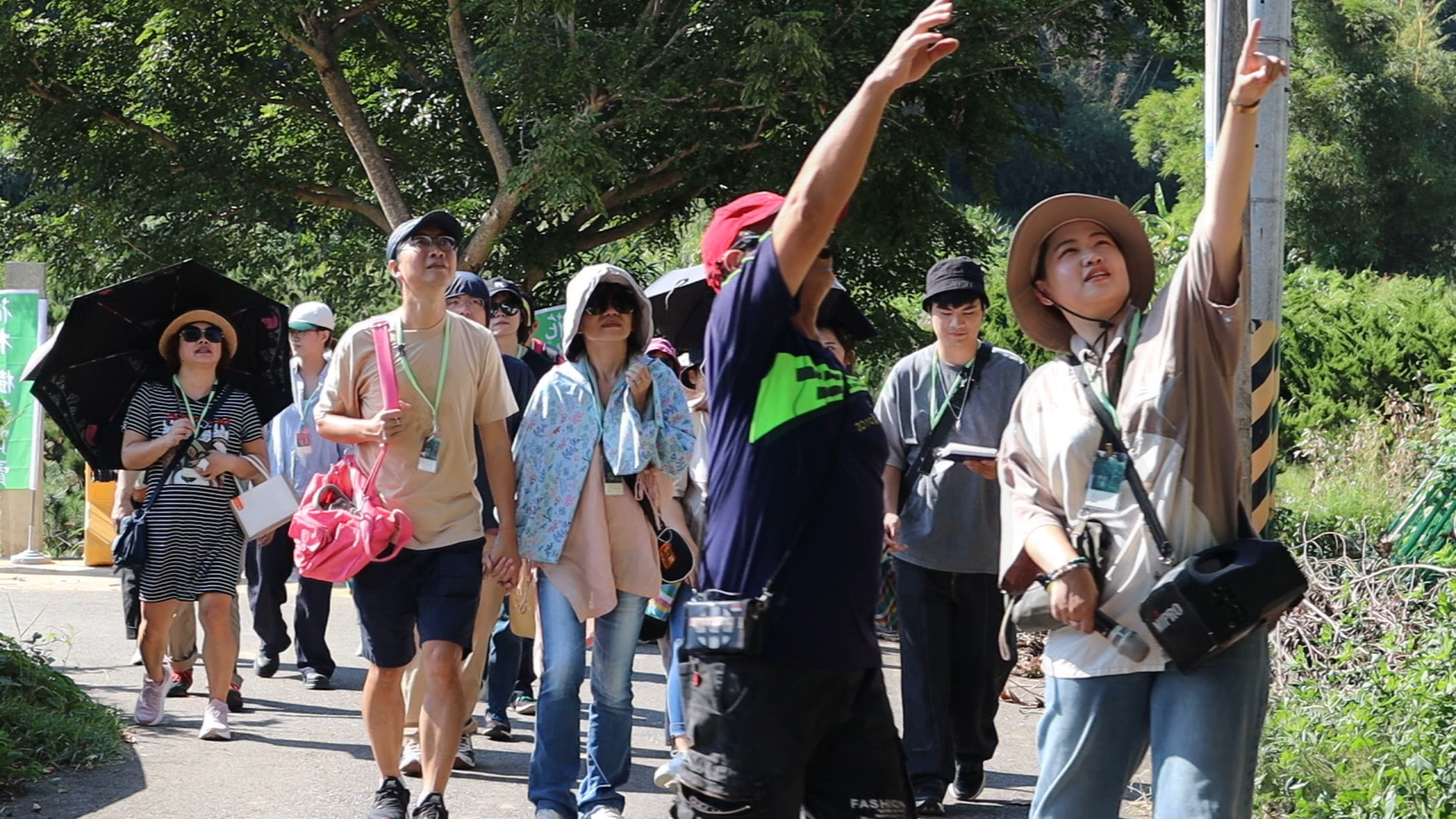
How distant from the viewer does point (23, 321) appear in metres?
14.7

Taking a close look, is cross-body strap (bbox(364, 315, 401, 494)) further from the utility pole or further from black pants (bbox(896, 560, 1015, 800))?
the utility pole

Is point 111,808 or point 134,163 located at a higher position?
point 134,163

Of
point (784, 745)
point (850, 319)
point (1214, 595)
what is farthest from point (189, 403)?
point (1214, 595)

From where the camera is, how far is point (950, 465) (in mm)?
6746

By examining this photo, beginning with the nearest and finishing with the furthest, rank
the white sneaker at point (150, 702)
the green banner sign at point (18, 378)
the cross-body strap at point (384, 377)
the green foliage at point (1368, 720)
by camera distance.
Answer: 1. the green foliage at point (1368, 720)
2. the cross-body strap at point (384, 377)
3. the white sneaker at point (150, 702)
4. the green banner sign at point (18, 378)

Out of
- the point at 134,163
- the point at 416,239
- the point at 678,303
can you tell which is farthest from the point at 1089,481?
Answer: the point at 134,163

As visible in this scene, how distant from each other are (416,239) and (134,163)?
11901 millimetres

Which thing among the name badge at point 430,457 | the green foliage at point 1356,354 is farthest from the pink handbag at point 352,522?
the green foliage at point 1356,354

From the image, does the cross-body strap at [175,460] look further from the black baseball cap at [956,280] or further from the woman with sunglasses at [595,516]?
the black baseball cap at [956,280]

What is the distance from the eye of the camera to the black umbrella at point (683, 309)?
7555mm

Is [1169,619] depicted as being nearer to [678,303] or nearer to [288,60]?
[678,303]

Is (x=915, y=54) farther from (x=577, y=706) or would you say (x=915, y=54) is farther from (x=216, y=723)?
(x=216, y=723)

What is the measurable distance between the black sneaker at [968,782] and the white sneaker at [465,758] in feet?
6.65

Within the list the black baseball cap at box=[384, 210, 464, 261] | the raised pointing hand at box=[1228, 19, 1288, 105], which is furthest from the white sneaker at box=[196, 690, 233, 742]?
the raised pointing hand at box=[1228, 19, 1288, 105]
